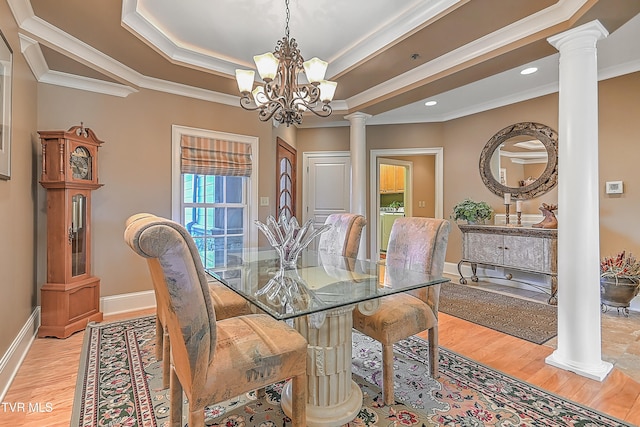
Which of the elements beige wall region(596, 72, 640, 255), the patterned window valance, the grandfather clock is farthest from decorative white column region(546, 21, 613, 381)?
the grandfather clock

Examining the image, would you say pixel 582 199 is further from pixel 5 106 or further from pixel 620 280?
pixel 5 106

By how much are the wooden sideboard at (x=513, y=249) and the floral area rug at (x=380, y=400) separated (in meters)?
1.98

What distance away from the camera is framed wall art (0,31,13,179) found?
1917 mm

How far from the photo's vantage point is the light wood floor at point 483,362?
1.73 meters

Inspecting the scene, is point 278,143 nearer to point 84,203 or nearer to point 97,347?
point 84,203

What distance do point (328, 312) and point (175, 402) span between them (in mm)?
775

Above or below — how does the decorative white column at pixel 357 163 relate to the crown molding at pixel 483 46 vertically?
below

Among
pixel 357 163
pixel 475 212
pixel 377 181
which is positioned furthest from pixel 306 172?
pixel 475 212

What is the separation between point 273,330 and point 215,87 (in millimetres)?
2994

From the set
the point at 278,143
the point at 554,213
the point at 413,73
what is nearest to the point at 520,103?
the point at 554,213

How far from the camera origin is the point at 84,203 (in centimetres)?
296

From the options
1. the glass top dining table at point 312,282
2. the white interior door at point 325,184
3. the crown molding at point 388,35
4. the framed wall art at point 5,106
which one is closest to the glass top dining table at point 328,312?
the glass top dining table at point 312,282

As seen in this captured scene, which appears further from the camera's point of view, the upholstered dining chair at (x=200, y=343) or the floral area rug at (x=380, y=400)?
the floral area rug at (x=380, y=400)

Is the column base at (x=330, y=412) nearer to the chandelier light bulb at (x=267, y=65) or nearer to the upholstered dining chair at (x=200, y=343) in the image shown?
the upholstered dining chair at (x=200, y=343)
